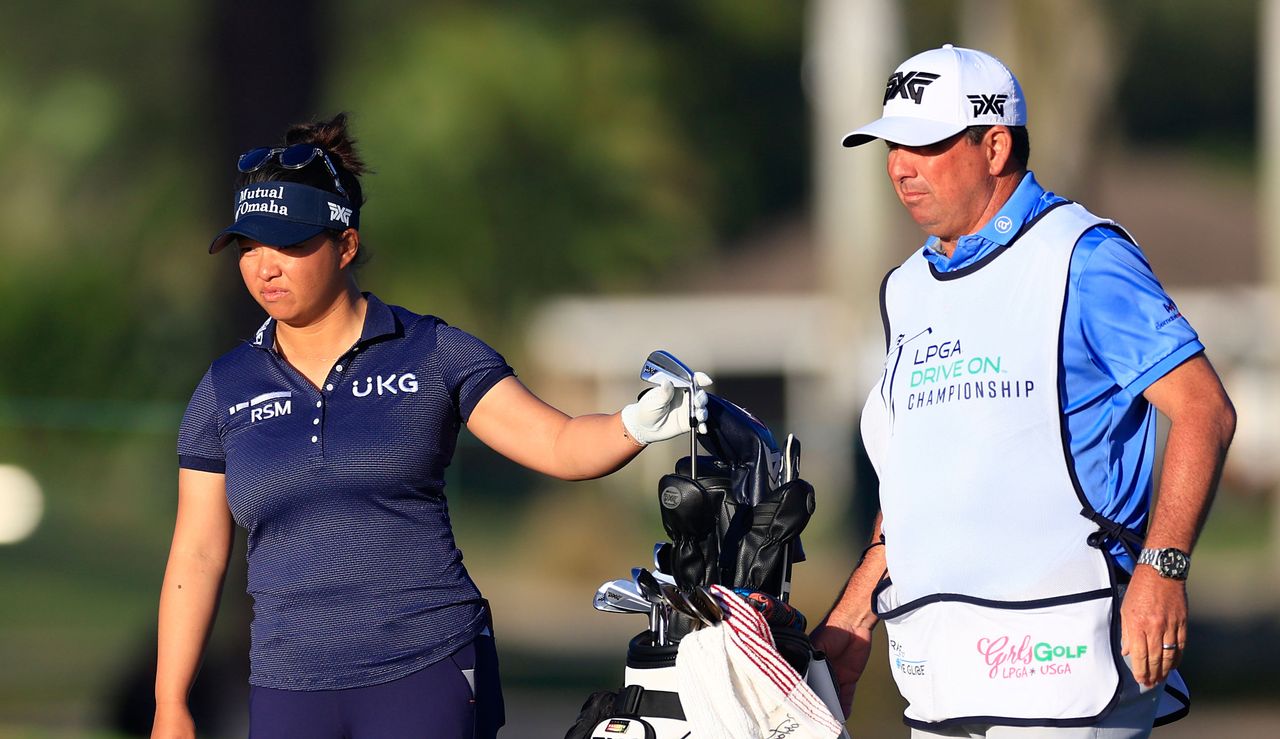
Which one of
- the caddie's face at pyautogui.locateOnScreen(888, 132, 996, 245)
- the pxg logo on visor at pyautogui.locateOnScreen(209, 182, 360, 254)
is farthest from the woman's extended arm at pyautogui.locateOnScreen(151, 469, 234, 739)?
the caddie's face at pyautogui.locateOnScreen(888, 132, 996, 245)

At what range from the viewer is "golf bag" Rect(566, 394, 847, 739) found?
4090mm

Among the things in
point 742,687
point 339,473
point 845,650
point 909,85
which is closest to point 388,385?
point 339,473

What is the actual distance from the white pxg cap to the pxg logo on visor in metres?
1.19

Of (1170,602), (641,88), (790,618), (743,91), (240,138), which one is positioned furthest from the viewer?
(743,91)

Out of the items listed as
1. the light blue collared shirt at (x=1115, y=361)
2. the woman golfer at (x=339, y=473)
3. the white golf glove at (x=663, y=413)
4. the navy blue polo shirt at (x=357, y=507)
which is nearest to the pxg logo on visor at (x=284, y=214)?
the woman golfer at (x=339, y=473)

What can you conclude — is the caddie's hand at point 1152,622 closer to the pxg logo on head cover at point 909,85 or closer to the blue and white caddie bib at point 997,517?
the blue and white caddie bib at point 997,517

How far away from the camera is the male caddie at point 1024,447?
151 inches

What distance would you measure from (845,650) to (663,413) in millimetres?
827

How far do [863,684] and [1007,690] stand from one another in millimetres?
6519

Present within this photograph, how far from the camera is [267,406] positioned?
4.34m

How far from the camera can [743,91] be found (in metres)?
37.9

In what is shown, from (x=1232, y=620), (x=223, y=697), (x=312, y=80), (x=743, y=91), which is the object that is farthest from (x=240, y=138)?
(x=743, y=91)

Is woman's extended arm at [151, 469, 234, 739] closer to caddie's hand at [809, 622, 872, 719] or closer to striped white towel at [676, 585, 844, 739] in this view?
striped white towel at [676, 585, 844, 739]

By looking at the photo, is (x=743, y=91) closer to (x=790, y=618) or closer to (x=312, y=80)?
(x=312, y=80)
